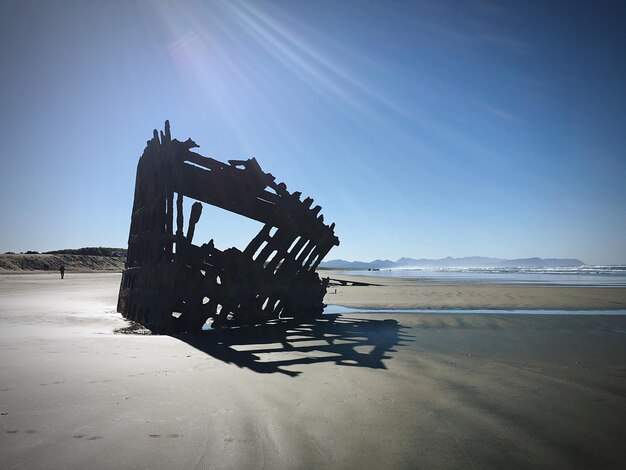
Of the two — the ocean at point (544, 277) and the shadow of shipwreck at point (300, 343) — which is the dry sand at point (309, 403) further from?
the ocean at point (544, 277)

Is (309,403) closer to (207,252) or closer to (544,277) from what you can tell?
(207,252)

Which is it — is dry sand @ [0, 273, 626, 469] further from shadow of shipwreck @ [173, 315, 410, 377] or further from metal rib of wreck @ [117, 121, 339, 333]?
metal rib of wreck @ [117, 121, 339, 333]

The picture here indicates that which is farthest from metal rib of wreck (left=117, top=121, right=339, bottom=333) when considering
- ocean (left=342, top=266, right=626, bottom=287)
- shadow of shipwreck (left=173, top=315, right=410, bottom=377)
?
ocean (left=342, top=266, right=626, bottom=287)

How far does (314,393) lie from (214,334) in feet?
14.7

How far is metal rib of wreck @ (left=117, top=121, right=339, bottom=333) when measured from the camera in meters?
7.98

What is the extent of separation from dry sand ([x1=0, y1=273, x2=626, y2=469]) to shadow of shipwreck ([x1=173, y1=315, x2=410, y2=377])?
0.17 feet

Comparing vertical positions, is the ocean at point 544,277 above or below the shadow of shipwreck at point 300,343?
above

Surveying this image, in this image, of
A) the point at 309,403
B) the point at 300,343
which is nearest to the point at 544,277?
the point at 300,343

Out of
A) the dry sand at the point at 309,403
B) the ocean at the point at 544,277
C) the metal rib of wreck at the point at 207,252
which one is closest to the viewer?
the dry sand at the point at 309,403

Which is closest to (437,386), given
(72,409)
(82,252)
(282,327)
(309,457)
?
(309,457)

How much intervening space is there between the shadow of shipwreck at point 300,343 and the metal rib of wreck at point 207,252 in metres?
0.69

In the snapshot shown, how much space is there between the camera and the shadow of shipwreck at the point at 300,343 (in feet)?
17.0

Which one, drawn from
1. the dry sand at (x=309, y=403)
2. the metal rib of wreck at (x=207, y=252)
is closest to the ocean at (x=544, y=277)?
the metal rib of wreck at (x=207, y=252)

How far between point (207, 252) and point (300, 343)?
3.07 m
